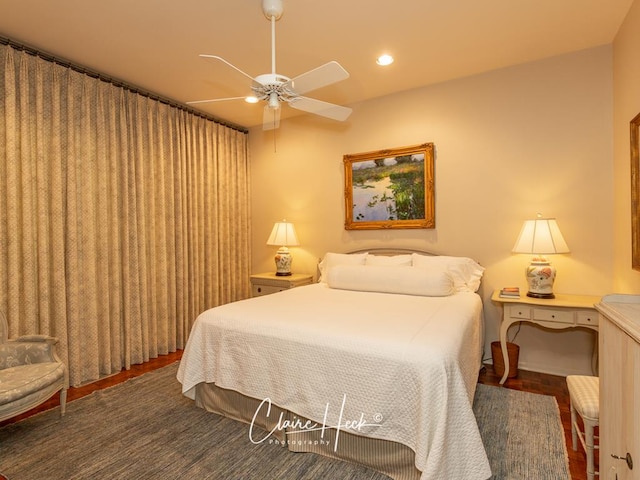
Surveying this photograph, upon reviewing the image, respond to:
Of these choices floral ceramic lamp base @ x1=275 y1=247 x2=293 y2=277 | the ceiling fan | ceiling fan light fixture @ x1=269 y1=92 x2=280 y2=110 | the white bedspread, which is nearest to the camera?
the white bedspread

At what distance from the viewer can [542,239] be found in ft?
8.93

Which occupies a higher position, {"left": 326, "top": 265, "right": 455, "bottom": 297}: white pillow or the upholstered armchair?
{"left": 326, "top": 265, "right": 455, "bottom": 297}: white pillow

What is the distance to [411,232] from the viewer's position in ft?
12.0

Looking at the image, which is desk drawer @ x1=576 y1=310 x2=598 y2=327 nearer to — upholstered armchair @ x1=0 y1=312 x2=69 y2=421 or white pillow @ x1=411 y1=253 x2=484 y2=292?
white pillow @ x1=411 y1=253 x2=484 y2=292

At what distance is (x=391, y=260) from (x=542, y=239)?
1.28 m

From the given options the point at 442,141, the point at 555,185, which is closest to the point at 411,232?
the point at 442,141

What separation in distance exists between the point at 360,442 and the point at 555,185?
2.67 meters

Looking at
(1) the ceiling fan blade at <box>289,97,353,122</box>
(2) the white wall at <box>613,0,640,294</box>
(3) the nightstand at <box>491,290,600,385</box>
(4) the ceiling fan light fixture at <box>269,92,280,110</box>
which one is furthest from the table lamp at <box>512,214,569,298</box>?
(4) the ceiling fan light fixture at <box>269,92,280,110</box>

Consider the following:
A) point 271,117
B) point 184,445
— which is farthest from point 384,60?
point 184,445

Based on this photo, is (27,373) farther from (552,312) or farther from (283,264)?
(552,312)

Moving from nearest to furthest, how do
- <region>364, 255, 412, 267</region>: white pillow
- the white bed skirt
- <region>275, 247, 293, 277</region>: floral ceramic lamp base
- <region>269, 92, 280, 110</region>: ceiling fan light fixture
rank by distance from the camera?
the white bed skirt < <region>269, 92, 280, 110</region>: ceiling fan light fixture < <region>364, 255, 412, 267</region>: white pillow < <region>275, 247, 293, 277</region>: floral ceramic lamp base

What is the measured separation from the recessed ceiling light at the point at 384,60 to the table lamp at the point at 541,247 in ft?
5.91

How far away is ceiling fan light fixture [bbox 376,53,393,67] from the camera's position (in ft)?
9.49

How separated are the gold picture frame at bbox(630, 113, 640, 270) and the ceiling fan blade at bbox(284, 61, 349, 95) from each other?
1873mm
